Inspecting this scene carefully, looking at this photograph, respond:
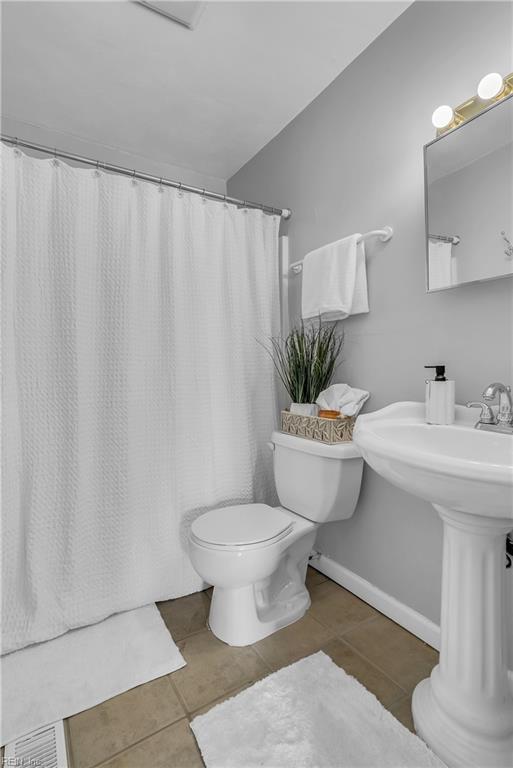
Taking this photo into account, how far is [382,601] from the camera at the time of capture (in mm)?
1569

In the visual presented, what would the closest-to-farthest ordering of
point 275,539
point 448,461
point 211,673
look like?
point 448,461 → point 211,673 → point 275,539

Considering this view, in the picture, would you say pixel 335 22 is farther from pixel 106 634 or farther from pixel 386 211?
pixel 106 634

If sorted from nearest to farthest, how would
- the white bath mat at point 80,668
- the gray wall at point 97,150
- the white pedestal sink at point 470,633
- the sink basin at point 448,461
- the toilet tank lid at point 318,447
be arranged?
the sink basin at point 448,461
the white pedestal sink at point 470,633
the white bath mat at point 80,668
the toilet tank lid at point 318,447
the gray wall at point 97,150

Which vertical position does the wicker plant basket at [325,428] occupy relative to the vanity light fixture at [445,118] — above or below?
below

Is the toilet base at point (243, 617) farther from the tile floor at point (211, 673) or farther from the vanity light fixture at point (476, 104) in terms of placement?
the vanity light fixture at point (476, 104)

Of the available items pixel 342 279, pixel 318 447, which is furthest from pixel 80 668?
pixel 342 279

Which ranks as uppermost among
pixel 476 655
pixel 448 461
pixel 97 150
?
pixel 97 150

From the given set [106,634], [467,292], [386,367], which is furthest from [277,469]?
[467,292]

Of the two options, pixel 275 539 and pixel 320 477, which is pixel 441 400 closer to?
pixel 320 477

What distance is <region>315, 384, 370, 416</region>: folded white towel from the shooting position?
157 cm

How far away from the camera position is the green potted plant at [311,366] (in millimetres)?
1685

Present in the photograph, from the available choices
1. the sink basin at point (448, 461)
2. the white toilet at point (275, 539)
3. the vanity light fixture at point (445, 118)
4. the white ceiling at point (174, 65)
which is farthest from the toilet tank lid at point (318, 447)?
the white ceiling at point (174, 65)

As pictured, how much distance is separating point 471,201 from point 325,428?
908 millimetres

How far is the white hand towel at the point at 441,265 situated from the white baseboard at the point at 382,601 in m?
1.20
